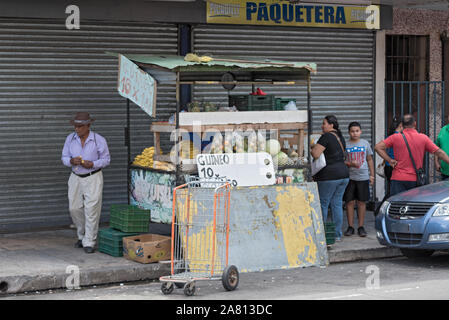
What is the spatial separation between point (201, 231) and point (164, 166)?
173 centimetres

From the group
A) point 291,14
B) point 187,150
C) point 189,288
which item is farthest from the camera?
point 291,14

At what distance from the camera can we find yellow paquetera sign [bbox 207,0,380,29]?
13828mm

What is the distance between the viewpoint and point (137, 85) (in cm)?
1053

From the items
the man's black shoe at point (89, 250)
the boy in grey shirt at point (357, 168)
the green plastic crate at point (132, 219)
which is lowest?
the man's black shoe at point (89, 250)

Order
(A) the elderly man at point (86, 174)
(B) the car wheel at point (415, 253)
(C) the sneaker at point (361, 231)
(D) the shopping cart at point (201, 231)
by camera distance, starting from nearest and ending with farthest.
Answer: (D) the shopping cart at point (201, 231)
(A) the elderly man at point (86, 174)
(B) the car wheel at point (415, 253)
(C) the sneaker at point (361, 231)

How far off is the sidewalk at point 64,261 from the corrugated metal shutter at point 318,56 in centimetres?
340

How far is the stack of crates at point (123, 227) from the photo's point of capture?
10555 millimetres

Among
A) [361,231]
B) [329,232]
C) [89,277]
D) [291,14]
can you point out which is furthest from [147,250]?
[291,14]

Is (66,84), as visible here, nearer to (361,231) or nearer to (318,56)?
(318,56)

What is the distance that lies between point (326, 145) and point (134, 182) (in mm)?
2720

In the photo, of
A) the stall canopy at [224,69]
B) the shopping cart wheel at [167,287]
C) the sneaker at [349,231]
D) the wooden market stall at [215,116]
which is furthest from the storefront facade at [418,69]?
the shopping cart wheel at [167,287]

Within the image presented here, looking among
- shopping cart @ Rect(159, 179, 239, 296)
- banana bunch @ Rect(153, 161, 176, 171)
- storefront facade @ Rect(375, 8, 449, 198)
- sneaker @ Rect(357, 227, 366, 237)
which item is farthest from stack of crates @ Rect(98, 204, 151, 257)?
storefront facade @ Rect(375, 8, 449, 198)

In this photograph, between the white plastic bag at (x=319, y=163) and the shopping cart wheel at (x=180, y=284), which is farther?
the white plastic bag at (x=319, y=163)

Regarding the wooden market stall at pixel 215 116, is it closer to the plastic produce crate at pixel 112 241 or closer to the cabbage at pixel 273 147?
the cabbage at pixel 273 147
